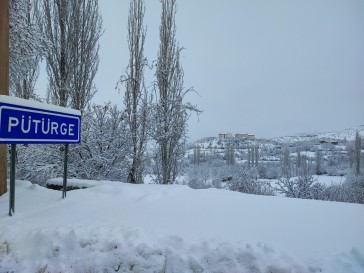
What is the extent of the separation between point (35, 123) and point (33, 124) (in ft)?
0.10

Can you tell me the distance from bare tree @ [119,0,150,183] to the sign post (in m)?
6.00

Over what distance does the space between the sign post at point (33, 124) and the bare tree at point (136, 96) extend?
6.00 m

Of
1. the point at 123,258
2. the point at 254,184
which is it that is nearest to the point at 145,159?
the point at 254,184

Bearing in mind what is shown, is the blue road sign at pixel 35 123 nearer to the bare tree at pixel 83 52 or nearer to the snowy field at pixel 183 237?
the snowy field at pixel 183 237

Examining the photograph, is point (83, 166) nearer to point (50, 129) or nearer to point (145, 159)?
point (145, 159)

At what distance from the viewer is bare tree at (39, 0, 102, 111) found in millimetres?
9930

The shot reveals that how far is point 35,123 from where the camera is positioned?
3426 millimetres

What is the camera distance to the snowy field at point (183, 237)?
7.45ft

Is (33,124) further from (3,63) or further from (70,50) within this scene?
(70,50)

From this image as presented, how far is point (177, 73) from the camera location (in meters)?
10.7

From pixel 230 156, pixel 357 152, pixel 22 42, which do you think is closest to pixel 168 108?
pixel 22 42

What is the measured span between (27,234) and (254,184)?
11428 millimetres

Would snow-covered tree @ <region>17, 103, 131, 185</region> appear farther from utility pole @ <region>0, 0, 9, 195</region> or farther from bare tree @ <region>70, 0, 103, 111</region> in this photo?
utility pole @ <region>0, 0, 9, 195</region>

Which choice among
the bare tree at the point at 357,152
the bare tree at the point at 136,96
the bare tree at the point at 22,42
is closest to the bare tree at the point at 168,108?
the bare tree at the point at 136,96
